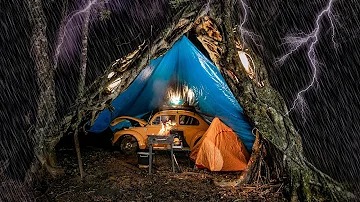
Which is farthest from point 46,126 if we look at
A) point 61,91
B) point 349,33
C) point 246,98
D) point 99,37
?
point 349,33

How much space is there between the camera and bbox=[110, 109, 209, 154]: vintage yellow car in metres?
9.77

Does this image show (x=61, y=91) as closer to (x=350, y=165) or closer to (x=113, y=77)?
(x=113, y=77)

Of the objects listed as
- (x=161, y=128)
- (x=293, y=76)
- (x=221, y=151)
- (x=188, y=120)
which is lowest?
(x=221, y=151)

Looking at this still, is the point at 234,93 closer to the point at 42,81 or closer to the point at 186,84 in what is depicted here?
the point at 186,84

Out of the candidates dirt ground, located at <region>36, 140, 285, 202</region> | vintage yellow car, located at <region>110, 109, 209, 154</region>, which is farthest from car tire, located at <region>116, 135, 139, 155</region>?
dirt ground, located at <region>36, 140, 285, 202</region>

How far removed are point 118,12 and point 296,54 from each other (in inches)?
307

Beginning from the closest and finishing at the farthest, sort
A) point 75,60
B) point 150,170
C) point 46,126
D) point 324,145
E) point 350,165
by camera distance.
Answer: point 46,126
point 150,170
point 350,165
point 324,145
point 75,60

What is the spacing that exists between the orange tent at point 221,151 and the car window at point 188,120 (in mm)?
1305

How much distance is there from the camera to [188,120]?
9922mm

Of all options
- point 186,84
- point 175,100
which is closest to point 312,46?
point 186,84

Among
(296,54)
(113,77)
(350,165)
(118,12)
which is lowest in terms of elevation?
(350,165)

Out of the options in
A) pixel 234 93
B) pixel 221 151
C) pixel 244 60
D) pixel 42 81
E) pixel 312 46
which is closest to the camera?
pixel 42 81

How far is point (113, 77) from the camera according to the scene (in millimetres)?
6684

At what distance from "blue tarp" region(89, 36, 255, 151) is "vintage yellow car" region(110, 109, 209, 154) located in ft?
1.55
